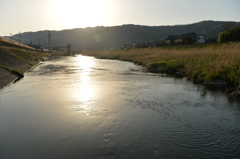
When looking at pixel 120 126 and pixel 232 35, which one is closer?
pixel 120 126

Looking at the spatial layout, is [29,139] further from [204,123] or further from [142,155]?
[204,123]

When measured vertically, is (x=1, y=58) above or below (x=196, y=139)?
above

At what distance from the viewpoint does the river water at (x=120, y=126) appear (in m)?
6.16

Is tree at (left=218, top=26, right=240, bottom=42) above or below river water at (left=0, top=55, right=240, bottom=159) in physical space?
above

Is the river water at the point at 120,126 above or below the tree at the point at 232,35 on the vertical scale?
below

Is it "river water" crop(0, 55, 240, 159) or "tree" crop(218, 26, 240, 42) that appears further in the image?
"tree" crop(218, 26, 240, 42)

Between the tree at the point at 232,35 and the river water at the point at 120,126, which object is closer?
the river water at the point at 120,126

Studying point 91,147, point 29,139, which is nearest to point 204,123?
point 91,147

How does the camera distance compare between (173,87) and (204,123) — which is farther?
(173,87)

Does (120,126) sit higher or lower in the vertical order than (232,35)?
lower

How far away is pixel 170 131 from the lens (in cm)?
757

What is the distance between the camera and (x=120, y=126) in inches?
318

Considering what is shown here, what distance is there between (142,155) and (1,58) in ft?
78.5

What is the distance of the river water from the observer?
6.16 metres
